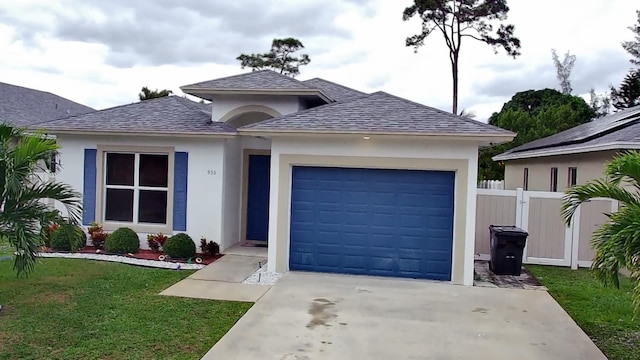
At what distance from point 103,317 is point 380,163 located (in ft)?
18.3

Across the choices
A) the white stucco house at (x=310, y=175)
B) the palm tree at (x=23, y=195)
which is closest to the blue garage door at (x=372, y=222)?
the white stucco house at (x=310, y=175)

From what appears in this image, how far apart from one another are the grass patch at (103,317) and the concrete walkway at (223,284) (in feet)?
0.94

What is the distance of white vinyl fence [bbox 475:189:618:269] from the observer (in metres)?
11.9

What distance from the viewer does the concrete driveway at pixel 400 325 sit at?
20.3 feet

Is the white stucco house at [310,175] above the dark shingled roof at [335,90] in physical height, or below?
below

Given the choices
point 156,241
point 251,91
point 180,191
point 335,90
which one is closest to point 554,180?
point 335,90

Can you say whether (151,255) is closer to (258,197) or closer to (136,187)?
(136,187)

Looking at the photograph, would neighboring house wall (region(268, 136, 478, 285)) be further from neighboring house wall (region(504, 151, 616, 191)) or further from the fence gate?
neighboring house wall (region(504, 151, 616, 191))

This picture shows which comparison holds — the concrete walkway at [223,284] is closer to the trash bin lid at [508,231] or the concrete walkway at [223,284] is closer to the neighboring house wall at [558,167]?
the trash bin lid at [508,231]

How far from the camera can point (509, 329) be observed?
281 inches

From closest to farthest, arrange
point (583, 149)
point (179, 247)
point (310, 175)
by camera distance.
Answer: point (310, 175), point (179, 247), point (583, 149)

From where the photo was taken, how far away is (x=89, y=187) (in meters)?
12.5

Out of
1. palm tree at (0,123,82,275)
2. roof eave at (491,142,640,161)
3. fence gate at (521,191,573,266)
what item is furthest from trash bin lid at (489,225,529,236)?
palm tree at (0,123,82,275)

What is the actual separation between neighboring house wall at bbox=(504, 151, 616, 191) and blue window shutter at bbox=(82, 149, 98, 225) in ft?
40.3
